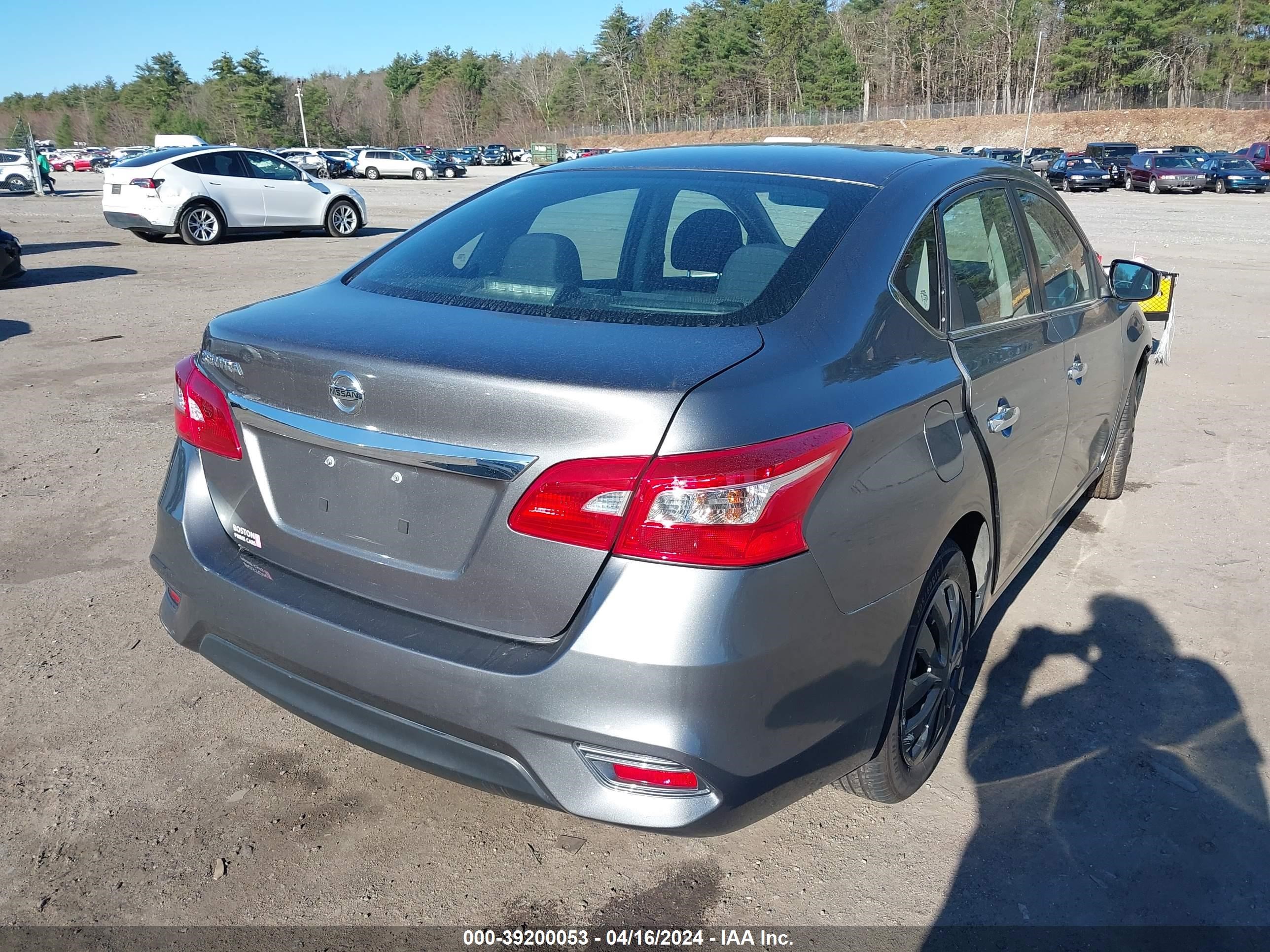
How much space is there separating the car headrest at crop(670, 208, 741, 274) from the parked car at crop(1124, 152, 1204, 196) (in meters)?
38.1

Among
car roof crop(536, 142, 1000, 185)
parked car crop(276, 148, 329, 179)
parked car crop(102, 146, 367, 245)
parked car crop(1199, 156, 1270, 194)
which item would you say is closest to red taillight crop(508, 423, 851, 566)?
car roof crop(536, 142, 1000, 185)

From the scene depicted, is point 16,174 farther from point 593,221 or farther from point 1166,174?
point 593,221

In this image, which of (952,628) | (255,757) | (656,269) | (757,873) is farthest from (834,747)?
(255,757)

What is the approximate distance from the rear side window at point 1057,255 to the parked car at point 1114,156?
39.7 metres

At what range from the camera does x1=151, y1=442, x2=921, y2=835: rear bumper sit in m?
1.96

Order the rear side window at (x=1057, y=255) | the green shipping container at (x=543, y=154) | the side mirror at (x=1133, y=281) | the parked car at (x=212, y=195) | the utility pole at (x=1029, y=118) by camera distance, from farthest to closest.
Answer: the green shipping container at (x=543, y=154) < the utility pole at (x=1029, y=118) < the parked car at (x=212, y=195) < the side mirror at (x=1133, y=281) < the rear side window at (x=1057, y=255)

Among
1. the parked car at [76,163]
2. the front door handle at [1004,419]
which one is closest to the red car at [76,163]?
the parked car at [76,163]

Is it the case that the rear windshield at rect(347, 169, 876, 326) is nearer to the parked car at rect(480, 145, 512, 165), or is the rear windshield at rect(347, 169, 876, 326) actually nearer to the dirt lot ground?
the dirt lot ground

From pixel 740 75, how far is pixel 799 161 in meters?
115

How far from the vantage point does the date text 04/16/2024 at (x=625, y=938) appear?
7.70 feet

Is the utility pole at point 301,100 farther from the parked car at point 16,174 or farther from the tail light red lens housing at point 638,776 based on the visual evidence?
the tail light red lens housing at point 638,776

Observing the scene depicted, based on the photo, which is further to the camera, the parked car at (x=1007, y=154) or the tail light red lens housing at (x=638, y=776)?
the parked car at (x=1007, y=154)

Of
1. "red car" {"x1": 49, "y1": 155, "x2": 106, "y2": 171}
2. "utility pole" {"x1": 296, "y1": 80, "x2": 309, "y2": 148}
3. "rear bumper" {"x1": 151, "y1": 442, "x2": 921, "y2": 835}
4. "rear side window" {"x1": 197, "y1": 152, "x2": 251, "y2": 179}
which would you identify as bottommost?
"rear bumper" {"x1": 151, "y1": 442, "x2": 921, "y2": 835}

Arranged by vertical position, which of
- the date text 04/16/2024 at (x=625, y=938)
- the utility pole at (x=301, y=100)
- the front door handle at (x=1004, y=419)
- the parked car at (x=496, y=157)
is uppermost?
the utility pole at (x=301, y=100)
